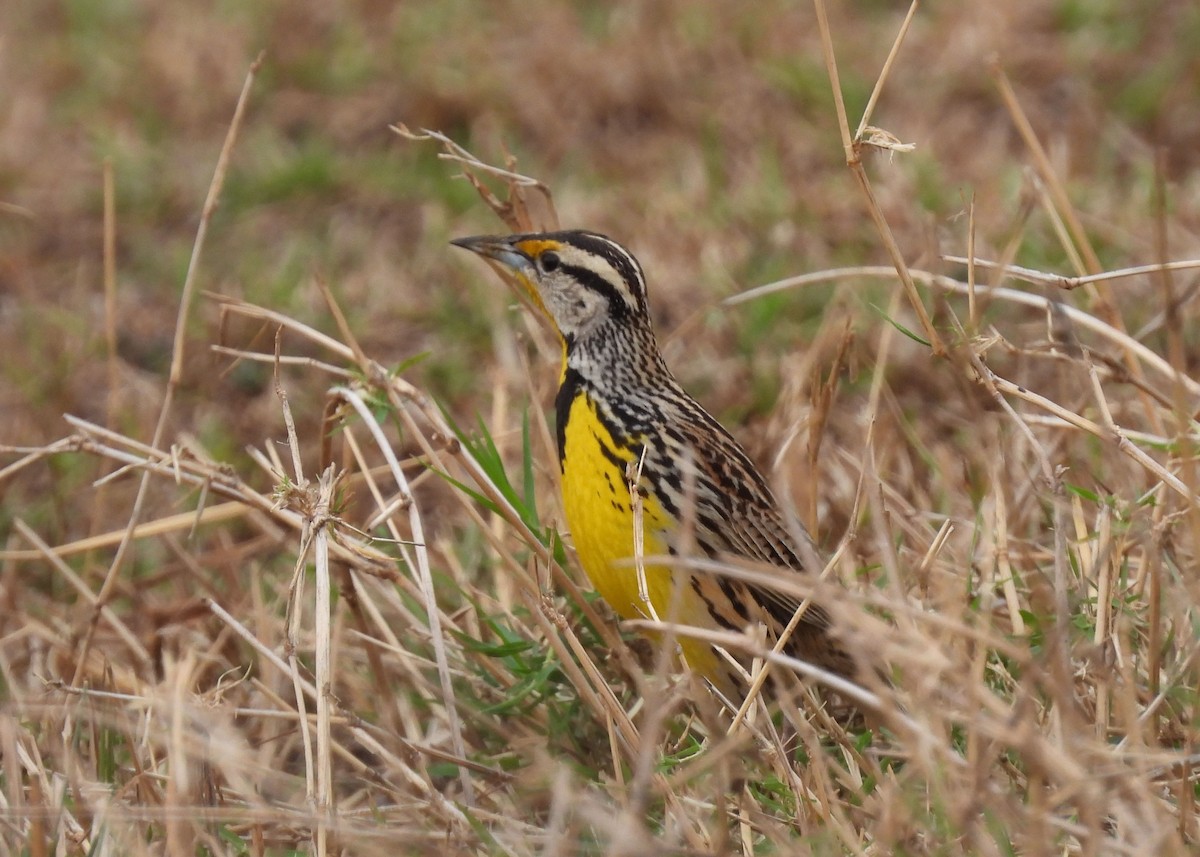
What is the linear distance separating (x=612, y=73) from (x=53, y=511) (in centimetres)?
269

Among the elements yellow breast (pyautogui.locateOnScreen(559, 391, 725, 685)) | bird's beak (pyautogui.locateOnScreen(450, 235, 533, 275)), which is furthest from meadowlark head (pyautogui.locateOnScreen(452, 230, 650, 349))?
yellow breast (pyautogui.locateOnScreen(559, 391, 725, 685))

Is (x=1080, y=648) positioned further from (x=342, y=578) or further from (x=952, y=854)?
(x=342, y=578)

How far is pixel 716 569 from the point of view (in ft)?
6.78

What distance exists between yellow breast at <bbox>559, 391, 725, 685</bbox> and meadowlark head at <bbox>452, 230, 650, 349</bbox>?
0.36 metres

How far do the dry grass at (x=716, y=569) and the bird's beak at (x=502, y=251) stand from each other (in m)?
0.15

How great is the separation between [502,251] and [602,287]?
250mm

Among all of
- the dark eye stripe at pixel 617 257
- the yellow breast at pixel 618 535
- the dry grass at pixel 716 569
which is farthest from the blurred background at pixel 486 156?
the yellow breast at pixel 618 535

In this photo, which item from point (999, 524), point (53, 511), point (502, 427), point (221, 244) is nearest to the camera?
point (999, 524)

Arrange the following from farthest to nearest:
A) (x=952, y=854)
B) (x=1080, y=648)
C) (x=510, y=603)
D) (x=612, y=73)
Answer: (x=612, y=73) < (x=510, y=603) < (x=1080, y=648) < (x=952, y=854)

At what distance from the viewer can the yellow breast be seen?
3.09 metres

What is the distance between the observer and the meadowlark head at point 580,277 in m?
3.55

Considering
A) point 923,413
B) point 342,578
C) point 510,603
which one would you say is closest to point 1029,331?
point 923,413

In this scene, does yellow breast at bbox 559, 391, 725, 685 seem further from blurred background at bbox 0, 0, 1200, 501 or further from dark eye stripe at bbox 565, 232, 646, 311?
blurred background at bbox 0, 0, 1200, 501

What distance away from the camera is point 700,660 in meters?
3.18
